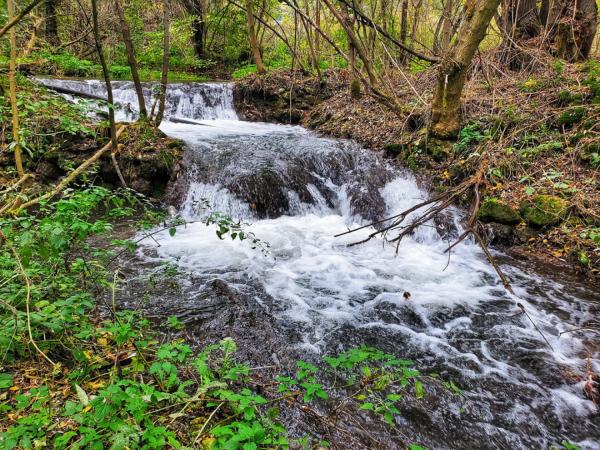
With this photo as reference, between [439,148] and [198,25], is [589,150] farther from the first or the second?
[198,25]

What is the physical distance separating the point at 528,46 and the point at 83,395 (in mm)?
11881

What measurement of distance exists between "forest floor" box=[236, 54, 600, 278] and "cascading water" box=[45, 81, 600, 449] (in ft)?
1.94

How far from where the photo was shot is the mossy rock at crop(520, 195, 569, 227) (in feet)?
18.5

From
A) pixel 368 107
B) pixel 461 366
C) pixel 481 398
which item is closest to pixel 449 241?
pixel 461 366

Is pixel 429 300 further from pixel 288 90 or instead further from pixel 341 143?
pixel 288 90

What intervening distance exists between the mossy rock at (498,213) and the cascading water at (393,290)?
493 millimetres

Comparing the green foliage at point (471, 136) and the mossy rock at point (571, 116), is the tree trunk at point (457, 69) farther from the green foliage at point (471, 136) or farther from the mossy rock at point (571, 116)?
the mossy rock at point (571, 116)

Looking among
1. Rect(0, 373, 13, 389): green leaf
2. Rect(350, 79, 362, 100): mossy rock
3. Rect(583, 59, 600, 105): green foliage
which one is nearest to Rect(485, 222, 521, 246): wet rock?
Rect(583, 59, 600, 105): green foliage

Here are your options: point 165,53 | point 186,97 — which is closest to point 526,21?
point 165,53

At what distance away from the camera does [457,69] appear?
701 cm

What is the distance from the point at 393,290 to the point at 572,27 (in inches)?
331

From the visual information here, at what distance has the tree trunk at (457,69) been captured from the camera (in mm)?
6363

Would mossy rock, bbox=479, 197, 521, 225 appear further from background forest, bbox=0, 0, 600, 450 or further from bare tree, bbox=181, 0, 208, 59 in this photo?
bare tree, bbox=181, 0, 208, 59

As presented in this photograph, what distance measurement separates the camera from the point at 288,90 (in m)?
13.0
